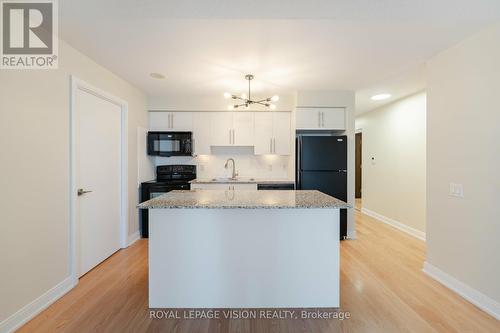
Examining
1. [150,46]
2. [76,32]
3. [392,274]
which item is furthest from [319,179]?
[76,32]

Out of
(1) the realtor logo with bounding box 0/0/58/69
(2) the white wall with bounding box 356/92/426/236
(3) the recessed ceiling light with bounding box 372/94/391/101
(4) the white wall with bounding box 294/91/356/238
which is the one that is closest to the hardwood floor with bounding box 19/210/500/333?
(4) the white wall with bounding box 294/91/356/238

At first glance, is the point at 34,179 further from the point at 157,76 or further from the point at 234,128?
the point at 234,128

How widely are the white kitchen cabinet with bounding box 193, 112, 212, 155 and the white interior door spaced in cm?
124

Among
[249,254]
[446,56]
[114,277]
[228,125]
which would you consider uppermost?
[446,56]

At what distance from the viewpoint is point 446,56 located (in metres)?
2.45

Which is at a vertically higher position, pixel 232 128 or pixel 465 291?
pixel 232 128

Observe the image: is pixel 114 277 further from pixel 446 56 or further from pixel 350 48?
pixel 446 56

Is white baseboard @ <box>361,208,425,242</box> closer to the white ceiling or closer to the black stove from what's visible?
the white ceiling

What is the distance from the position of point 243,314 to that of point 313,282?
0.65 metres

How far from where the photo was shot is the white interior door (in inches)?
103

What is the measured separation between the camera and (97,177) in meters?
2.89

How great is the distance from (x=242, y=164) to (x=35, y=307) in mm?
3266

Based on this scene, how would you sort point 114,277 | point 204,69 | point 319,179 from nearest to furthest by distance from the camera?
point 114,277 → point 204,69 → point 319,179

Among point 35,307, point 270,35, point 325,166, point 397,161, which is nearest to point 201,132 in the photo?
point 325,166
